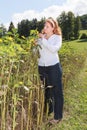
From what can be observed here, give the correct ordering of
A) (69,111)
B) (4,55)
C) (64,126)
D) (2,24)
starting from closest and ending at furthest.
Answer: (4,55), (2,24), (64,126), (69,111)

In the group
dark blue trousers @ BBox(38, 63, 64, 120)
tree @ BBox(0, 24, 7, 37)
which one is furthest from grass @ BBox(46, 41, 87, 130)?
tree @ BBox(0, 24, 7, 37)

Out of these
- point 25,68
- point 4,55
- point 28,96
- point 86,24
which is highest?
point 4,55

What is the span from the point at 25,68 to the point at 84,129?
5.84ft

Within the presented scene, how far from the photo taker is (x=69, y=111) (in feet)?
23.5

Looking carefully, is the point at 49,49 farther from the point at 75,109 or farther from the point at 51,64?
the point at 75,109

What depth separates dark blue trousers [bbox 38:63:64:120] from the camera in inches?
220

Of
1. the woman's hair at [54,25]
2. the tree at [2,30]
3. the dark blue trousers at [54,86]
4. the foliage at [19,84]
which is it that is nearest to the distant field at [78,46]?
the dark blue trousers at [54,86]

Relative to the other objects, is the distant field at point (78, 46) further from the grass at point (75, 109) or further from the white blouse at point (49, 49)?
the white blouse at point (49, 49)

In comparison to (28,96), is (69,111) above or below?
below

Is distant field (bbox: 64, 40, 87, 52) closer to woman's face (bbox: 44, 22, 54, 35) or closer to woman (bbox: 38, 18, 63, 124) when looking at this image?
woman (bbox: 38, 18, 63, 124)

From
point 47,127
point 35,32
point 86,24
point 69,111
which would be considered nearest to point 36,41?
point 35,32

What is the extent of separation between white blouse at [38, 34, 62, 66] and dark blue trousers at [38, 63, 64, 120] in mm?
76

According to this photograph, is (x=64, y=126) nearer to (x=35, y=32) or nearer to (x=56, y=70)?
(x=56, y=70)

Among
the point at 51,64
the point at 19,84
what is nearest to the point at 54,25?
the point at 51,64
